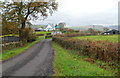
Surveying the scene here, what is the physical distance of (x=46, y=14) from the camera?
33.9 meters

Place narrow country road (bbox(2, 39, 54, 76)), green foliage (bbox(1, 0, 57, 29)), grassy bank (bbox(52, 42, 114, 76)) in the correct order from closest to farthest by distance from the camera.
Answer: grassy bank (bbox(52, 42, 114, 76)) < narrow country road (bbox(2, 39, 54, 76)) < green foliage (bbox(1, 0, 57, 29))

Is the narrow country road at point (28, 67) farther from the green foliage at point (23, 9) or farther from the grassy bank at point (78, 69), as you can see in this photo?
the green foliage at point (23, 9)

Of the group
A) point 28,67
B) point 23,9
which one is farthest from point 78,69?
point 23,9

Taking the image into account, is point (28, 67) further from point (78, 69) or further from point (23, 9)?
point (23, 9)

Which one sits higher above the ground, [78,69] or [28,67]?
[78,69]

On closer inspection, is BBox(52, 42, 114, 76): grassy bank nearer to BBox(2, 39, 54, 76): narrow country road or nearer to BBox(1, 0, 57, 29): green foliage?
BBox(2, 39, 54, 76): narrow country road

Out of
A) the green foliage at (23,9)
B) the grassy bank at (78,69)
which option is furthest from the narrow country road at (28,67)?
the green foliage at (23,9)

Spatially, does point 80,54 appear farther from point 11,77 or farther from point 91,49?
point 11,77

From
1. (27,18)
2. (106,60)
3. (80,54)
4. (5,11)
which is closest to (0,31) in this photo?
(5,11)

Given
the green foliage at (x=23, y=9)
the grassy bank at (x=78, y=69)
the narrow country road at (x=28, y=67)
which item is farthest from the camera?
the green foliage at (x=23, y=9)

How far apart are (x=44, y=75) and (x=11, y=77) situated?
78.7 inches

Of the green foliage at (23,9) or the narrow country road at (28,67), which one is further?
the green foliage at (23,9)

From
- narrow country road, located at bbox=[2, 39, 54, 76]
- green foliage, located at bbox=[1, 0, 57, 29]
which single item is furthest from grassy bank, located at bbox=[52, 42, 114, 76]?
green foliage, located at bbox=[1, 0, 57, 29]

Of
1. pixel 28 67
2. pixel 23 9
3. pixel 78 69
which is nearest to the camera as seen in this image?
pixel 78 69
